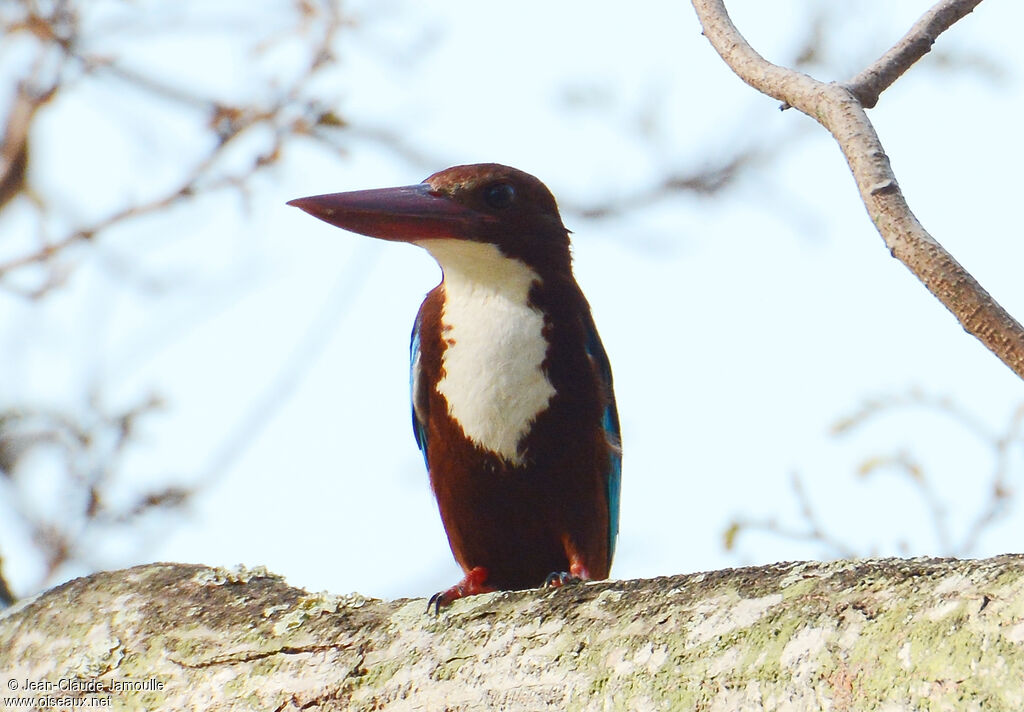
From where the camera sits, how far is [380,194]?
361 centimetres

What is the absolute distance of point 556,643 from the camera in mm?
1925

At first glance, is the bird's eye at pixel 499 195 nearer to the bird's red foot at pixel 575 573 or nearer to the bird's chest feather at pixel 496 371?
the bird's chest feather at pixel 496 371

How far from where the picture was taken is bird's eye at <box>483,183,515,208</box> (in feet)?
12.0

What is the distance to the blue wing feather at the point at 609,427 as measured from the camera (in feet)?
11.9

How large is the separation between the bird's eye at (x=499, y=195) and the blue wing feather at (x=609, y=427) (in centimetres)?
43

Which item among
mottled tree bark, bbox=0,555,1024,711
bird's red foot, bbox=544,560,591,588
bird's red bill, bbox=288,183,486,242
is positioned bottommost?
mottled tree bark, bbox=0,555,1024,711

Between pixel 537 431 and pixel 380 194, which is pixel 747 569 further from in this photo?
pixel 380 194

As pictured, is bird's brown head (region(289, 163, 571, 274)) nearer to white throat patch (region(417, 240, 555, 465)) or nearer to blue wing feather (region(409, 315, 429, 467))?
white throat patch (region(417, 240, 555, 465))

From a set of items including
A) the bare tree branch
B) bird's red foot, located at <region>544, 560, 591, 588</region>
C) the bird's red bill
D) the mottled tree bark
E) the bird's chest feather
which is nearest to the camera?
the mottled tree bark

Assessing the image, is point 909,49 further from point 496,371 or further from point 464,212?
point 464,212

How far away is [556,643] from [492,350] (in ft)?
5.18

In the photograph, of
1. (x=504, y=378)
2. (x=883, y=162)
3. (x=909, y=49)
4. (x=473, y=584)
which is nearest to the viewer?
(x=883, y=162)

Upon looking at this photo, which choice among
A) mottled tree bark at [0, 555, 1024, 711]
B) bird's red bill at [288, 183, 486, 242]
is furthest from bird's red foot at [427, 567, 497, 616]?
bird's red bill at [288, 183, 486, 242]

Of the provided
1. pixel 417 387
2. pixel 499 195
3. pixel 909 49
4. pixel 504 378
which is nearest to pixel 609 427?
pixel 504 378
